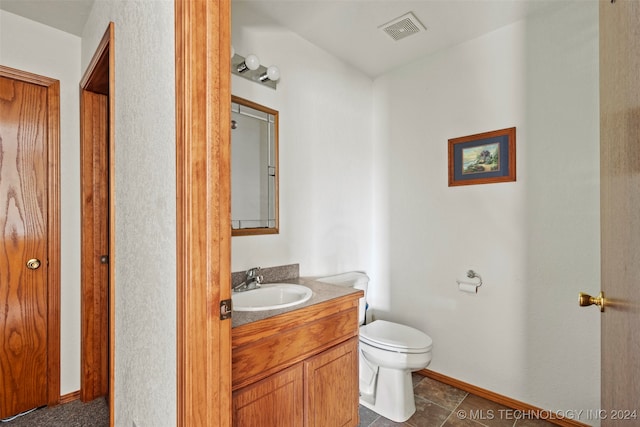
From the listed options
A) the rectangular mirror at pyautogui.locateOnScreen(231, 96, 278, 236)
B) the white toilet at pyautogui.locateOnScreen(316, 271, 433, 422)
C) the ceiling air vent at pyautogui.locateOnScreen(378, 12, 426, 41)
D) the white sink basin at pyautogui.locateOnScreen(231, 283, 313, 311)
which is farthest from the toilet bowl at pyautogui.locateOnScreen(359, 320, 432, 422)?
the ceiling air vent at pyautogui.locateOnScreen(378, 12, 426, 41)

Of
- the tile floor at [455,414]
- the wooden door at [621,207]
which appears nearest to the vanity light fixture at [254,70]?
the wooden door at [621,207]

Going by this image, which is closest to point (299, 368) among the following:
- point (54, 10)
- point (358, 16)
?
point (358, 16)

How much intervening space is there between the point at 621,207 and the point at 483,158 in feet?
5.40

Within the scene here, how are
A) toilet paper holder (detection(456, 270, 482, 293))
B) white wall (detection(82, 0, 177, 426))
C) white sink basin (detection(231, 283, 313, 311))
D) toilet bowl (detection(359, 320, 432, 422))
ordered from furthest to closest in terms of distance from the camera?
toilet paper holder (detection(456, 270, 482, 293))
toilet bowl (detection(359, 320, 432, 422))
white sink basin (detection(231, 283, 313, 311))
white wall (detection(82, 0, 177, 426))

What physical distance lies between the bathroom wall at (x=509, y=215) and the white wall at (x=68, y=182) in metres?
2.24

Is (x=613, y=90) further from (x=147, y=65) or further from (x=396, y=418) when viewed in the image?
(x=396, y=418)

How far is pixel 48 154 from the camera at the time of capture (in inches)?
75.0

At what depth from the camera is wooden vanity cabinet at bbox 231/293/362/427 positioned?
3.78 ft

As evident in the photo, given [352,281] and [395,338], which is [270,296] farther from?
[395,338]

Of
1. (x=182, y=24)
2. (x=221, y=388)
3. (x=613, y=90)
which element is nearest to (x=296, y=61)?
(x=182, y=24)

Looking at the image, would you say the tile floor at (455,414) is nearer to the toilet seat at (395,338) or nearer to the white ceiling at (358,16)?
the toilet seat at (395,338)

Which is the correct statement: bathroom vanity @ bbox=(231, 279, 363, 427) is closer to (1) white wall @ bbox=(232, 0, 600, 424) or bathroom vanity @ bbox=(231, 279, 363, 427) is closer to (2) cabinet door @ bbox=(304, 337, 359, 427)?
(2) cabinet door @ bbox=(304, 337, 359, 427)

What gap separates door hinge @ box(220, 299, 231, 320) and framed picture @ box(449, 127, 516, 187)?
1.92 m

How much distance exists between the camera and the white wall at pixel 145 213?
3.02ft
